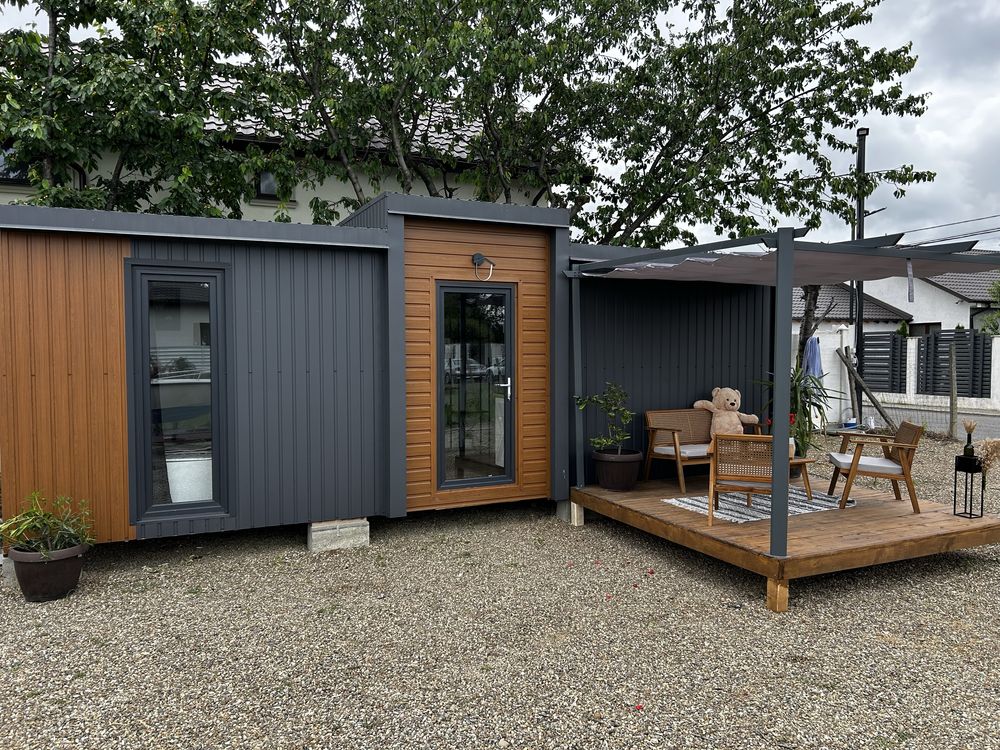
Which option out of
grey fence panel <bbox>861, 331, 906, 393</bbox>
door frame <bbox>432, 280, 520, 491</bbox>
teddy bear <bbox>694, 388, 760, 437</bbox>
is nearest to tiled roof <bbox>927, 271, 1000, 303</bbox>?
grey fence panel <bbox>861, 331, 906, 393</bbox>

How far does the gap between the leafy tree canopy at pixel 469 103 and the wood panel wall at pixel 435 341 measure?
487 cm

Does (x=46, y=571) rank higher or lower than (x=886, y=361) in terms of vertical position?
lower

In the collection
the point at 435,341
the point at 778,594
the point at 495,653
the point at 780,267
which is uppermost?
the point at 780,267

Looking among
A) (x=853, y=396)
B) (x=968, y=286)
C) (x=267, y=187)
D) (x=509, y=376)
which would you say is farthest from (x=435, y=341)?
(x=968, y=286)

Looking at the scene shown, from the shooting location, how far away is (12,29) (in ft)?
26.9

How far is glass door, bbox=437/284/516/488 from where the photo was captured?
5434 mm

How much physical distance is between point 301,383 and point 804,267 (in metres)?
3.79

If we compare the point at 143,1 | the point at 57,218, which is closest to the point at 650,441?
the point at 57,218

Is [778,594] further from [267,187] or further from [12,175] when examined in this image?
[12,175]

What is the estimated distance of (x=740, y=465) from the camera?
4.43 metres

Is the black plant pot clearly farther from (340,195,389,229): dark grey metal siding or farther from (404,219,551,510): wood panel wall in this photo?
(340,195,389,229): dark grey metal siding

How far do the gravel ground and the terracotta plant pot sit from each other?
0.10 metres

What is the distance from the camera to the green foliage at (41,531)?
156 inches

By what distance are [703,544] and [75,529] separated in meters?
3.87
